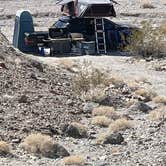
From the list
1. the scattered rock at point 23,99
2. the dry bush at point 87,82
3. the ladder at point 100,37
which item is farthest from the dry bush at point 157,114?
the ladder at point 100,37

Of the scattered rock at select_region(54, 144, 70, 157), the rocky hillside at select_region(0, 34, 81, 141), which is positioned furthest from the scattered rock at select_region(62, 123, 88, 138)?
the scattered rock at select_region(54, 144, 70, 157)

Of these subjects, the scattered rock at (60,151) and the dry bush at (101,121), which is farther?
the dry bush at (101,121)

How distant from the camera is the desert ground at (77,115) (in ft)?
45.0

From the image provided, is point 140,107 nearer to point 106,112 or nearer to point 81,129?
point 106,112

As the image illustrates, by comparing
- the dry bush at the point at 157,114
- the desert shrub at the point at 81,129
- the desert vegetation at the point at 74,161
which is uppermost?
the desert vegetation at the point at 74,161

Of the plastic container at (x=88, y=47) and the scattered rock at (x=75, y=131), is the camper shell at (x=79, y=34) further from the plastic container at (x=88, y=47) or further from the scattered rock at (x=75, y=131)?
the scattered rock at (x=75, y=131)

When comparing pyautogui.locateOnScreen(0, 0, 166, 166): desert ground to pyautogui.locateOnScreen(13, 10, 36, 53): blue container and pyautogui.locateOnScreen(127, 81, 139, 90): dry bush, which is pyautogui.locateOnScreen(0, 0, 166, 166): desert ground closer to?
pyautogui.locateOnScreen(127, 81, 139, 90): dry bush

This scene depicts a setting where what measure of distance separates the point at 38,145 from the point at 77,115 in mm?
3960

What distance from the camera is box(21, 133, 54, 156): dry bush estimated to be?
13.7m

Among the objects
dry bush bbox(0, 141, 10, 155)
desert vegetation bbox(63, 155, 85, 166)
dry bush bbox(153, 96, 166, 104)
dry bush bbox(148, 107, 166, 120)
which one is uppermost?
dry bush bbox(0, 141, 10, 155)

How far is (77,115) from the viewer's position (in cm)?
1770

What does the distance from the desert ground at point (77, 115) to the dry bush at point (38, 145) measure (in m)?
0.02

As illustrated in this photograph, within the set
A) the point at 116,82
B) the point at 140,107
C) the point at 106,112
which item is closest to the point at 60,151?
the point at 106,112

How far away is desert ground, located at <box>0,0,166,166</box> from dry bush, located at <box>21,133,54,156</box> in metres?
0.02
